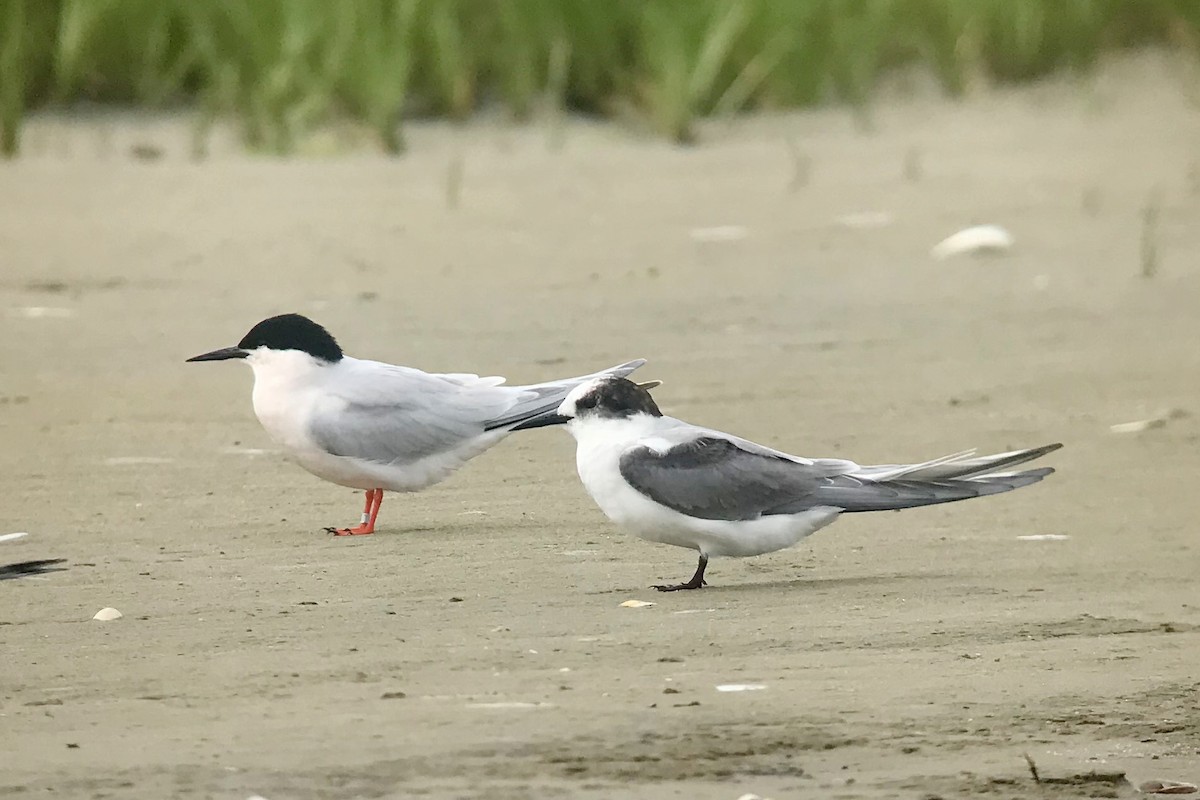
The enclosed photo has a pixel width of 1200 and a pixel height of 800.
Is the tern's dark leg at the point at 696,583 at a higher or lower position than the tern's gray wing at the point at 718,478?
lower

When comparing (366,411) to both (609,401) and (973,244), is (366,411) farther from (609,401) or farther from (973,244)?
(973,244)

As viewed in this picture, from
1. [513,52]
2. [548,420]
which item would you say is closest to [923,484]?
[548,420]

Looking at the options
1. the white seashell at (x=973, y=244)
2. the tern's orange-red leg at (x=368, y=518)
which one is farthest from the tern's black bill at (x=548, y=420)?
the white seashell at (x=973, y=244)

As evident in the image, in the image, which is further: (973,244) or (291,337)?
(973,244)

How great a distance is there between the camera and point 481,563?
372cm

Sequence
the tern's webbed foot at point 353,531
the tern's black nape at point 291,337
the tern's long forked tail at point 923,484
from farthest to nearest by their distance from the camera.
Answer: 1. the tern's black nape at point 291,337
2. the tern's webbed foot at point 353,531
3. the tern's long forked tail at point 923,484

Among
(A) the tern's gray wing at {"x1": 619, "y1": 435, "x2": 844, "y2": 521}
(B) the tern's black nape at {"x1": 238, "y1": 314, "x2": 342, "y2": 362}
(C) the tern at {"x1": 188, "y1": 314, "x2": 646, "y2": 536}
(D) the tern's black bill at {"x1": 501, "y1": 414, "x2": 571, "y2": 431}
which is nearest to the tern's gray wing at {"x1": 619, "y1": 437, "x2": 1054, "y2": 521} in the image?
(A) the tern's gray wing at {"x1": 619, "y1": 435, "x2": 844, "y2": 521}

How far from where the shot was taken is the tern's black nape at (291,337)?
4117mm

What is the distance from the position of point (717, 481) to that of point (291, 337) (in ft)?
3.31

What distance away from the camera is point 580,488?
4395 mm

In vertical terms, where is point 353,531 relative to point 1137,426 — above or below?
below

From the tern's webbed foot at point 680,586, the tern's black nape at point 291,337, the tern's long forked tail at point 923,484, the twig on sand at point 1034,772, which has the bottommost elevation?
the tern's webbed foot at point 680,586

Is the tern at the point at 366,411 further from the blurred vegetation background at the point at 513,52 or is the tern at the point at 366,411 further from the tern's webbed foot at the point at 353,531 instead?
A: the blurred vegetation background at the point at 513,52

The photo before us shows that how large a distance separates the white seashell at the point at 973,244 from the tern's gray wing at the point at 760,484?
Result: 310cm
